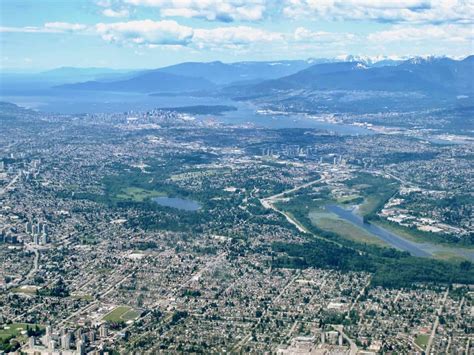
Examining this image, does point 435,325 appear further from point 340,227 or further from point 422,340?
point 340,227

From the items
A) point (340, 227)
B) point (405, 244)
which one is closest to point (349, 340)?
point (405, 244)

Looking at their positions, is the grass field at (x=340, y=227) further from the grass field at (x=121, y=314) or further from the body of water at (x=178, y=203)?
the grass field at (x=121, y=314)

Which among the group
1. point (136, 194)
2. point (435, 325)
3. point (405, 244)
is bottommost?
point (405, 244)

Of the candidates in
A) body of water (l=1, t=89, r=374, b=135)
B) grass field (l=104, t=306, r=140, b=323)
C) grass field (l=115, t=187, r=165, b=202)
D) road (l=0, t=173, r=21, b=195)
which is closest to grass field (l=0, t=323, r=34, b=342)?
grass field (l=104, t=306, r=140, b=323)

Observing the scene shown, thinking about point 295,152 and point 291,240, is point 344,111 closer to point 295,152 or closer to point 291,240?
point 295,152

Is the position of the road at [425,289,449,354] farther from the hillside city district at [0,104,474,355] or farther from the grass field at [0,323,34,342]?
the grass field at [0,323,34,342]

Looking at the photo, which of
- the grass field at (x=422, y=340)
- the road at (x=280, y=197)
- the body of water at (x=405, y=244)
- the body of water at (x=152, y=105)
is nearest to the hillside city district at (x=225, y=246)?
the grass field at (x=422, y=340)
